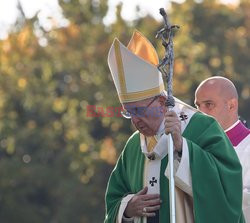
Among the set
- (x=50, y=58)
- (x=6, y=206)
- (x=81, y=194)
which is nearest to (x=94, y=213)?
(x=81, y=194)

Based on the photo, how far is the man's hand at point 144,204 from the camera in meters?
7.27

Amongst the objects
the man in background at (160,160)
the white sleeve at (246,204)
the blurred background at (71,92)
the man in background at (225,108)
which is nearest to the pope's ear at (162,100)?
the man in background at (160,160)

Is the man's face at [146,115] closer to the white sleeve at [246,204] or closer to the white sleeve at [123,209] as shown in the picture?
the white sleeve at [123,209]

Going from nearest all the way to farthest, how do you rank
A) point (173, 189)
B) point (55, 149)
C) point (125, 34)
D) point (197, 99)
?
point (173, 189), point (197, 99), point (125, 34), point (55, 149)

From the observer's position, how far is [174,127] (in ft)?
22.6

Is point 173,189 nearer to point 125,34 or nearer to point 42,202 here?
point 125,34

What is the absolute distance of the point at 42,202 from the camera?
3019cm

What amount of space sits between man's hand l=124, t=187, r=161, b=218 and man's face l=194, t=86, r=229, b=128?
1427 mm

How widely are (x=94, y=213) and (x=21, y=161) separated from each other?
263 centimetres

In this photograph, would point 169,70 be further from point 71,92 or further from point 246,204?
point 71,92

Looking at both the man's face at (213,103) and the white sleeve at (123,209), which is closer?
the white sleeve at (123,209)

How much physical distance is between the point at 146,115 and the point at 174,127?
0.47 m

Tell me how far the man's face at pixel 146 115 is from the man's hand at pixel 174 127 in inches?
15.0

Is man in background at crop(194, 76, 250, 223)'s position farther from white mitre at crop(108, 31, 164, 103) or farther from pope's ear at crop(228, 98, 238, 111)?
white mitre at crop(108, 31, 164, 103)
